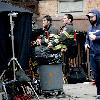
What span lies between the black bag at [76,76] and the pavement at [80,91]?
249 mm

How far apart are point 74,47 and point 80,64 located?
2.24m

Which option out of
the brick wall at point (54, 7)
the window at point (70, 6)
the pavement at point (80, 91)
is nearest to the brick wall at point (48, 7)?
the brick wall at point (54, 7)

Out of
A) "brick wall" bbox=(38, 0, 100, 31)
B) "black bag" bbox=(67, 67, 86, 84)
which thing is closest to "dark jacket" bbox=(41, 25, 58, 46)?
"black bag" bbox=(67, 67, 86, 84)

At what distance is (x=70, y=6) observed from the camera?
59.2 feet

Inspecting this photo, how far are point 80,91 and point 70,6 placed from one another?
643cm

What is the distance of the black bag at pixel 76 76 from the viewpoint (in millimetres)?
13609

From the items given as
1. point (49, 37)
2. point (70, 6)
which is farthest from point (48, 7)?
point (49, 37)

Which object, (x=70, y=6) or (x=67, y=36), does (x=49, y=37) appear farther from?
(x=70, y=6)

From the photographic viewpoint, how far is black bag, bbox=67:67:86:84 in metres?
13.6

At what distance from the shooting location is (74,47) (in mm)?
12773

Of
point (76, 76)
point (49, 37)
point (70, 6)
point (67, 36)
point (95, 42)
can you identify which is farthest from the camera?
point (70, 6)

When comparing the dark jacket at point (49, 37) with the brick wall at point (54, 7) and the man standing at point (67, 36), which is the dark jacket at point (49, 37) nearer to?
the man standing at point (67, 36)

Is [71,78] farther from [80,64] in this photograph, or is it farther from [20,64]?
[20,64]

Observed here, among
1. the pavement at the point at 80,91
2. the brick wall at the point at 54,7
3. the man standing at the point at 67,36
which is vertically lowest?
the pavement at the point at 80,91
